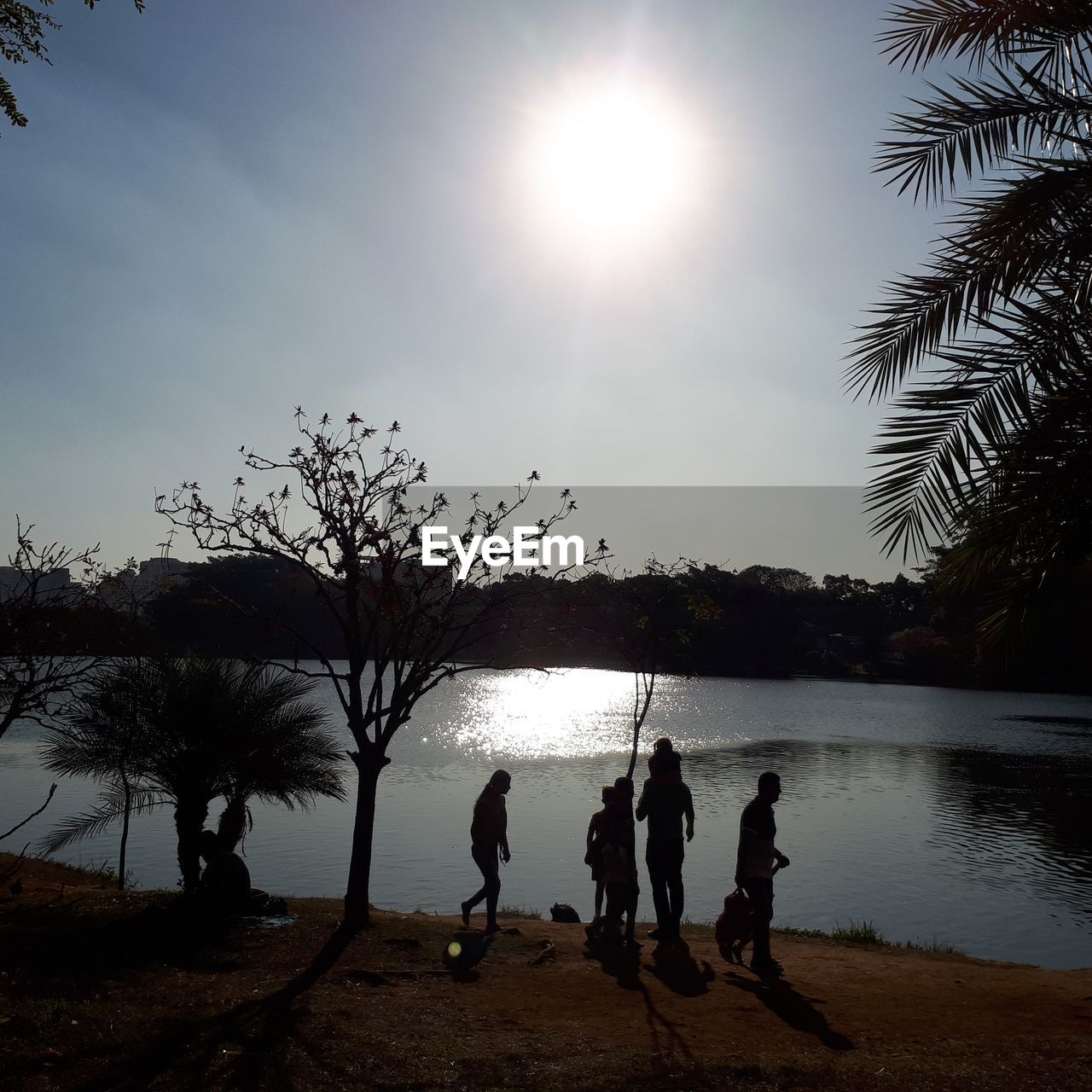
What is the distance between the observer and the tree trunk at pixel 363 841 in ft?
34.3

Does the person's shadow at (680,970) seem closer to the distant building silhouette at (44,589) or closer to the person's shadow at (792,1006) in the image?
the person's shadow at (792,1006)

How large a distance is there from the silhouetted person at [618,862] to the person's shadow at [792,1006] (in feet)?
4.62

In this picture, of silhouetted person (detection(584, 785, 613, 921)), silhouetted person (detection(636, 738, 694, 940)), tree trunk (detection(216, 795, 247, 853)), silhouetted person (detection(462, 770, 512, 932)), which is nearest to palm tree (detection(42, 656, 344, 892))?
tree trunk (detection(216, 795, 247, 853))

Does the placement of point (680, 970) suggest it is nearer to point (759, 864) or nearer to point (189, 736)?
point (759, 864)

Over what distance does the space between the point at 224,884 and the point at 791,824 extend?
62.4 ft

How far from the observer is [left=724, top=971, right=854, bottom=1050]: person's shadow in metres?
6.74

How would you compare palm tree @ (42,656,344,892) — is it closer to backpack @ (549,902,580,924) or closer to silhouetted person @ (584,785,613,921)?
backpack @ (549,902,580,924)

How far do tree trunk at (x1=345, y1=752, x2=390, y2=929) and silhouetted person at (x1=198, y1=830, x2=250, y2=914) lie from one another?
1.12m

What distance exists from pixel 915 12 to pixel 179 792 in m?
11.7

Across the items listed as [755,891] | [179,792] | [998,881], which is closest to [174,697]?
[179,792]

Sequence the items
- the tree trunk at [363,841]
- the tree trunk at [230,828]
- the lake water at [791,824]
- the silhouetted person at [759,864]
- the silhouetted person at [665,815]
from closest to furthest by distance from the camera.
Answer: the silhouetted person at [759,864], the silhouetted person at [665,815], the tree trunk at [363,841], the tree trunk at [230,828], the lake water at [791,824]

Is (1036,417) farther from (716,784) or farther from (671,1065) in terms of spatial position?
(716,784)

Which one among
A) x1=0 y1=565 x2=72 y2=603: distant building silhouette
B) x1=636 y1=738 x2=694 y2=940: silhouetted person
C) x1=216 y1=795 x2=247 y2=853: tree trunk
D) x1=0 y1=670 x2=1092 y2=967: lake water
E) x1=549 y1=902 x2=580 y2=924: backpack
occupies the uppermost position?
x1=0 y1=565 x2=72 y2=603: distant building silhouette

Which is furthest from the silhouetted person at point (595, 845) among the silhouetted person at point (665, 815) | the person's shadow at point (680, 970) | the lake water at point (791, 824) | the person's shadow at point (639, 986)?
the lake water at point (791, 824)
